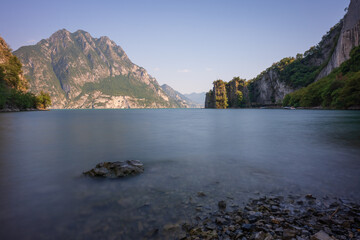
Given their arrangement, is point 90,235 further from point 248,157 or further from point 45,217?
point 248,157

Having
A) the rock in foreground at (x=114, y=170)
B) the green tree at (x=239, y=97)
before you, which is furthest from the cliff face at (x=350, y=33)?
the rock in foreground at (x=114, y=170)

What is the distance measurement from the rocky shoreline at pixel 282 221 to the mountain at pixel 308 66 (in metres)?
114

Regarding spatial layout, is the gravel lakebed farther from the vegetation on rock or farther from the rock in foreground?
the vegetation on rock

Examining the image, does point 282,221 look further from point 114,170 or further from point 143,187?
point 114,170

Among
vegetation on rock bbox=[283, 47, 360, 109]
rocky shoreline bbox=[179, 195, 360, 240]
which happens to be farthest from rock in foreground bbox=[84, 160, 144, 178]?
vegetation on rock bbox=[283, 47, 360, 109]

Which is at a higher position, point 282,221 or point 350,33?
point 350,33

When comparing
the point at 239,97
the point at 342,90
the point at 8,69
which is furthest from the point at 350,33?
the point at 8,69

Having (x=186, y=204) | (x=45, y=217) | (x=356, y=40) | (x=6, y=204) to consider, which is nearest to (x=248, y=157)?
(x=186, y=204)

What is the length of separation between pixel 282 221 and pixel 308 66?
602ft

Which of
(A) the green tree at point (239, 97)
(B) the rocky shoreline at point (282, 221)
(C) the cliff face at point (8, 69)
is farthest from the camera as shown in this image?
(A) the green tree at point (239, 97)

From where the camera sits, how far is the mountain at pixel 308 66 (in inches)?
3462

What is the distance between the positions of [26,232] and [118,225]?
1.97 metres

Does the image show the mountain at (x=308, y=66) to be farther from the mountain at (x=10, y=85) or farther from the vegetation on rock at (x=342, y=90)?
the mountain at (x=10, y=85)

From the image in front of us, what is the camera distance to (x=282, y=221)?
4281mm
